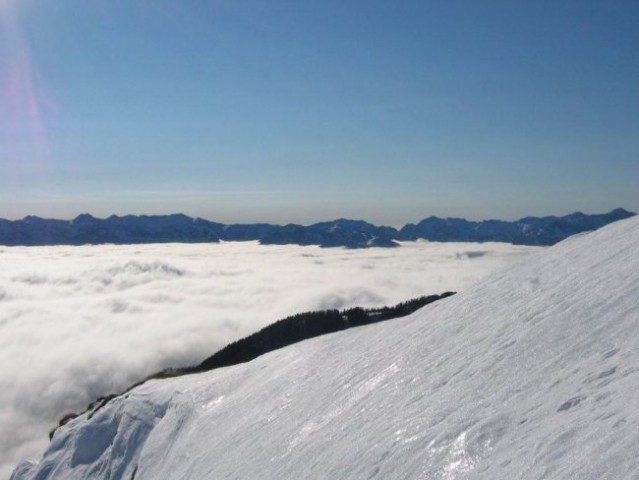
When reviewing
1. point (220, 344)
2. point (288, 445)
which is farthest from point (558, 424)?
point (220, 344)

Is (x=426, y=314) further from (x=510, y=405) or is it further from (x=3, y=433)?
(x=3, y=433)

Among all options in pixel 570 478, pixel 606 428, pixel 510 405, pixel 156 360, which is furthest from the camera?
pixel 156 360

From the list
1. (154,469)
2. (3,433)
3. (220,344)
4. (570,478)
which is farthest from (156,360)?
(570,478)

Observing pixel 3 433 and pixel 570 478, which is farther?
pixel 3 433

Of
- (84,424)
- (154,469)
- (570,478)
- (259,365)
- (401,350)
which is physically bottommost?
(84,424)

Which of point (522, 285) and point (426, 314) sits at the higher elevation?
point (522, 285)

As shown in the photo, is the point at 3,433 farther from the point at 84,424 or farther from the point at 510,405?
the point at 510,405

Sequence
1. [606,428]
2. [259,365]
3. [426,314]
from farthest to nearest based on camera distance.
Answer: [259,365] → [426,314] → [606,428]
